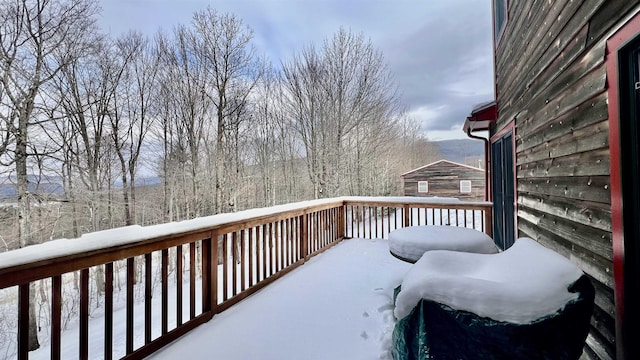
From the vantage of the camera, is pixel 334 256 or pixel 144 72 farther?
pixel 144 72

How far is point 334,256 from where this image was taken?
4.78 meters

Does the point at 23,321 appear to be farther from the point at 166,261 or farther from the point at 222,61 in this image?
the point at 222,61

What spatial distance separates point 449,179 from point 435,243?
18074 millimetres

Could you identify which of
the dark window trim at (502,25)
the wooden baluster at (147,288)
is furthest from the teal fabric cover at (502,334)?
the dark window trim at (502,25)

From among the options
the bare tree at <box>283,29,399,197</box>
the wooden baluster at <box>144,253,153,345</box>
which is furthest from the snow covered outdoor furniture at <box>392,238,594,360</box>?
the bare tree at <box>283,29,399,197</box>

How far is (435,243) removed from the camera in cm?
269

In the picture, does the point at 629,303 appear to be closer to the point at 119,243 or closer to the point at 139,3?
the point at 119,243

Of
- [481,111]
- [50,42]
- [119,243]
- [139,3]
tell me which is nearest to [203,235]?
[119,243]

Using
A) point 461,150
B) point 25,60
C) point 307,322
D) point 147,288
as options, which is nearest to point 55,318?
point 147,288

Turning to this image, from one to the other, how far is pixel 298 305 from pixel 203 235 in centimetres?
115

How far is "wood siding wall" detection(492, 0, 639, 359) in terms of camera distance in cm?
145

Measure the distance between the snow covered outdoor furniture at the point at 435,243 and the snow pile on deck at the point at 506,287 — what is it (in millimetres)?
960

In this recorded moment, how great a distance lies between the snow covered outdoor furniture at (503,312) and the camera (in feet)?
4.02

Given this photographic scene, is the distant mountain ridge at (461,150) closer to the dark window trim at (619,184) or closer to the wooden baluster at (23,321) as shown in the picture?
the dark window trim at (619,184)
